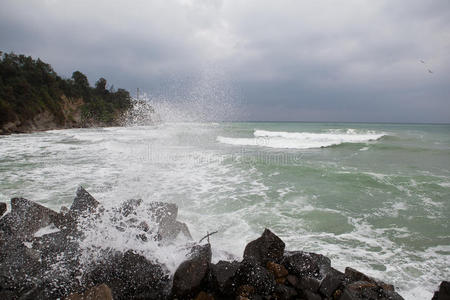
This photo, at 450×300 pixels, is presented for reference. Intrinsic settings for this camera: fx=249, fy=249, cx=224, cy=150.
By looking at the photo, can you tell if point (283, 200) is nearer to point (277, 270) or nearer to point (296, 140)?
point (277, 270)

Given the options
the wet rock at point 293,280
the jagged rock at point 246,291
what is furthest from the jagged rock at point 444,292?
the jagged rock at point 246,291

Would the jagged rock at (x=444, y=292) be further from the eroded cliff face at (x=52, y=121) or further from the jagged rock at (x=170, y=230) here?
the eroded cliff face at (x=52, y=121)

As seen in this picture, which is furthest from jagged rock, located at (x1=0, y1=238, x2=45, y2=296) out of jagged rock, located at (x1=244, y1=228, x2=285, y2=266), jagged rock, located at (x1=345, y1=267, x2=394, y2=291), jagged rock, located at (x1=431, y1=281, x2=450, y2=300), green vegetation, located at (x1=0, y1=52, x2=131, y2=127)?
green vegetation, located at (x1=0, y1=52, x2=131, y2=127)

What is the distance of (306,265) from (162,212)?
7.91 ft

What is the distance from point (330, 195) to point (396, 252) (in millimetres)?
3228

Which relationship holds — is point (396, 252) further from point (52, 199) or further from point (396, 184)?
point (52, 199)

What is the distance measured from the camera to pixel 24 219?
13.4ft

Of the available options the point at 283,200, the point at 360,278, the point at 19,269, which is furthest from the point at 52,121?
the point at 360,278

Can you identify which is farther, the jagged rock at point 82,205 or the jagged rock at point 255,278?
the jagged rock at point 82,205

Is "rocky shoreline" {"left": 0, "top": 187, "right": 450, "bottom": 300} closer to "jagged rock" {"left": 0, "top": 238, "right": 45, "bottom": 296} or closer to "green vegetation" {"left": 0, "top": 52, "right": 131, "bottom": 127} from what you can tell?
"jagged rock" {"left": 0, "top": 238, "right": 45, "bottom": 296}

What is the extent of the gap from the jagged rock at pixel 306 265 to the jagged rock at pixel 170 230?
1.73 metres

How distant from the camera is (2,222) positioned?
4012 mm

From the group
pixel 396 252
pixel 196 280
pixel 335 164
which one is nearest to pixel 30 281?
pixel 196 280

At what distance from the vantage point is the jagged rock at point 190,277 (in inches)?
108
